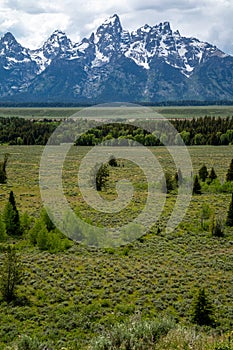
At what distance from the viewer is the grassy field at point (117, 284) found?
59.5ft

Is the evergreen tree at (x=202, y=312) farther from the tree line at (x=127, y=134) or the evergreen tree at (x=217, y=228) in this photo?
the tree line at (x=127, y=134)

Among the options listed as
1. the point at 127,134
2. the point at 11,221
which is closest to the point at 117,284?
the point at 11,221

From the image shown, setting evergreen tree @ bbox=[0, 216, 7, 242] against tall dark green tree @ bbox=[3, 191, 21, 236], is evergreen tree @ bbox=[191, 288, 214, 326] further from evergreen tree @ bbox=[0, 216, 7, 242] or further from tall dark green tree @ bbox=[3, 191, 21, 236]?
tall dark green tree @ bbox=[3, 191, 21, 236]

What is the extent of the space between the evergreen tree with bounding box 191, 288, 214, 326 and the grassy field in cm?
40

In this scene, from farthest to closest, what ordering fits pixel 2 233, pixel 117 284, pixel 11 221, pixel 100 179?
pixel 100 179
pixel 11 221
pixel 2 233
pixel 117 284

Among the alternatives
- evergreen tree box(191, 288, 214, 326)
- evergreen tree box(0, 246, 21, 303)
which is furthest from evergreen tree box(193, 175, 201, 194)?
evergreen tree box(0, 246, 21, 303)

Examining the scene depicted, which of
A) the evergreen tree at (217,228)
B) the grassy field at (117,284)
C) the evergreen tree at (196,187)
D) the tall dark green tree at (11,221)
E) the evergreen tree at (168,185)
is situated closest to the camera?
the grassy field at (117,284)

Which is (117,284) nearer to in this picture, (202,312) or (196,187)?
(202,312)

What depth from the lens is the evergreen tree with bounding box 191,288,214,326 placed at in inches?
736

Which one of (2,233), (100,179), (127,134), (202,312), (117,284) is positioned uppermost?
(127,134)

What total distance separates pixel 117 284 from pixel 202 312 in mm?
5793

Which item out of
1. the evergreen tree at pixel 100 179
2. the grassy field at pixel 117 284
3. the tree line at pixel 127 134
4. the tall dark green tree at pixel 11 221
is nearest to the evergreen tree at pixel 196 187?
the grassy field at pixel 117 284

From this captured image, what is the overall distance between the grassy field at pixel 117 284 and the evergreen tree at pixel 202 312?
40 centimetres

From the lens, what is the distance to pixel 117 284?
23234mm
